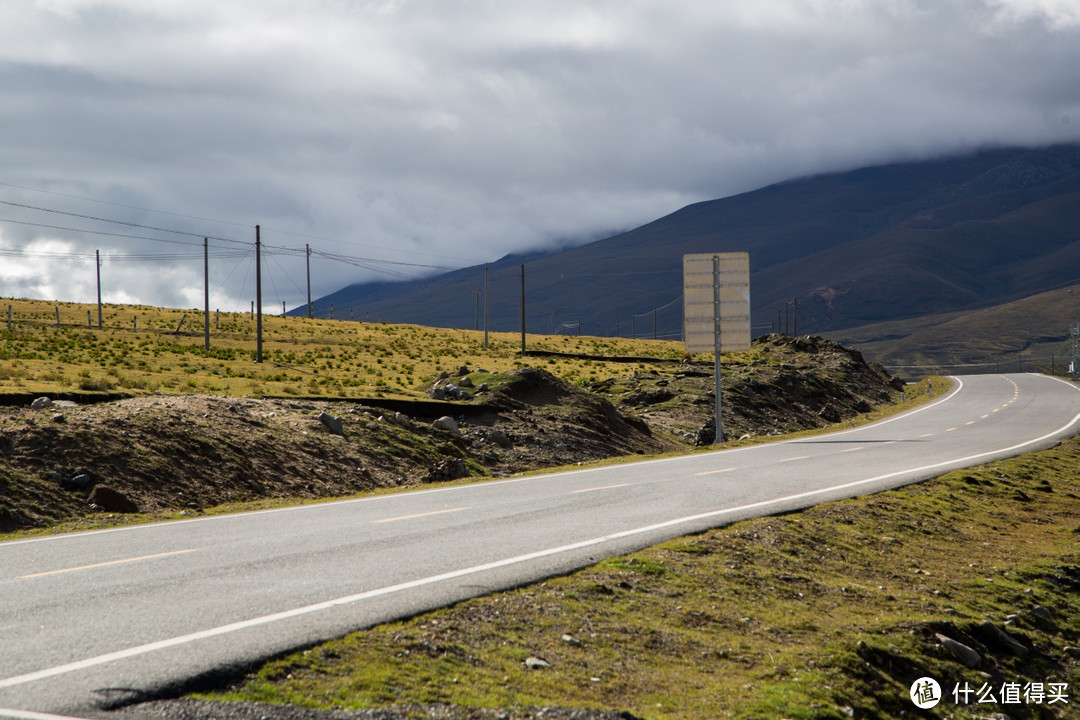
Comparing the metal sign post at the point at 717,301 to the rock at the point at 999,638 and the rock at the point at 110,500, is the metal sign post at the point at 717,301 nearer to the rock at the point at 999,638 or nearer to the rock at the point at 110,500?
the rock at the point at 110,500

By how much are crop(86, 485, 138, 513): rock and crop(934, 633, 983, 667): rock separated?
12293mm

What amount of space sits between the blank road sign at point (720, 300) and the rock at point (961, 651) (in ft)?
72.5

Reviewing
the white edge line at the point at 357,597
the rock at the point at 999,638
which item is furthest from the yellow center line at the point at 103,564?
the rock at the point at 999,638

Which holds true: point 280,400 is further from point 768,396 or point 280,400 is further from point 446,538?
point 768,396

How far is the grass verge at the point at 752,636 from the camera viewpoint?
6.77 metres

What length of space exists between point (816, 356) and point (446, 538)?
2558 inches

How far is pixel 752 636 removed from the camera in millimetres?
8719

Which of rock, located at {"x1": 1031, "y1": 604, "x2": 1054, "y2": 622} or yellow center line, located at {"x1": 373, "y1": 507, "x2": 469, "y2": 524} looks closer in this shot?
rock, located at {"x1": 1031, "y1": 604, "x2": 1054, "y2": 622}

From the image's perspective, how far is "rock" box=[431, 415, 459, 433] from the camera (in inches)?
1020

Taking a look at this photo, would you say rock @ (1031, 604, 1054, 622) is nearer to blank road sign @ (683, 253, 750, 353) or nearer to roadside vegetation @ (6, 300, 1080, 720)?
roadside vegetation @ (6, 300, 1080, 720)

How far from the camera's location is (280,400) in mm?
24391

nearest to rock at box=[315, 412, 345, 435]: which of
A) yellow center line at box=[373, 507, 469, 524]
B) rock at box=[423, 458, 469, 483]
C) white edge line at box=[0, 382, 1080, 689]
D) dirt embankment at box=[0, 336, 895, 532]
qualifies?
dirt embankment at box=[0, 336, 895, 532]

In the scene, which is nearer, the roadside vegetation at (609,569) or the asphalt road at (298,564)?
the asphalt road at (298,564)

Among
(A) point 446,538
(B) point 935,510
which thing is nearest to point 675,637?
(A) point 446,538
